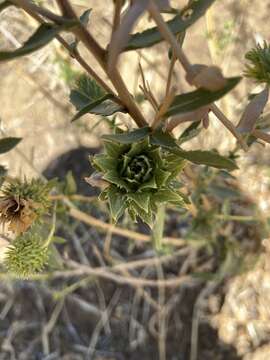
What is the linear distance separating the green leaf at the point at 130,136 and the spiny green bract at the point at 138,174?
0.14 ft

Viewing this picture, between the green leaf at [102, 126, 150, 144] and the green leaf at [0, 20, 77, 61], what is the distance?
14cm

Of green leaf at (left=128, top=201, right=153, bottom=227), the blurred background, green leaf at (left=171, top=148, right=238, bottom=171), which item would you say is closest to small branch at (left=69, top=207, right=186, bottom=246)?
the blurred background

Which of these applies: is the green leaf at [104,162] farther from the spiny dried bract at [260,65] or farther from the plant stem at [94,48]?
the spiny dried bract at [260,65]

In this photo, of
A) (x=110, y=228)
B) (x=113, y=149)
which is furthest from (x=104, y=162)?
(x=110, y=228)

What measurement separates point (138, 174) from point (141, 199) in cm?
4

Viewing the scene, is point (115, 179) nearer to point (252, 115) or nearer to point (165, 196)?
point (165, 196)

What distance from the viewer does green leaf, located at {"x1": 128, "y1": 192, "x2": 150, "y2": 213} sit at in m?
0.74

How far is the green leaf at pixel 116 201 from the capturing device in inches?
29.0

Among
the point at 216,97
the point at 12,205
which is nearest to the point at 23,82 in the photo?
the point at 12,205

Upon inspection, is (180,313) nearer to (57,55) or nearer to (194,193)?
(194,193)

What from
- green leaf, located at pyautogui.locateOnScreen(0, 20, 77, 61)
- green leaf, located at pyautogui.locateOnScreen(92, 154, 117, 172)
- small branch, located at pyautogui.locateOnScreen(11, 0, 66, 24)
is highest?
small branch, located at pyautogui.locateOnScreen(11, 0, 66, 24)

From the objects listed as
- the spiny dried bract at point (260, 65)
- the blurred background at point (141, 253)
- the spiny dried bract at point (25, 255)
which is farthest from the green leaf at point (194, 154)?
the blurred background at point (141, 253)

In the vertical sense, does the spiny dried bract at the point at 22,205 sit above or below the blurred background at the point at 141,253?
above

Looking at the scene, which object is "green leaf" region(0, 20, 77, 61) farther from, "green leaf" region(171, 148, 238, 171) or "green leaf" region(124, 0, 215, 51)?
"green leaf" region(171, 148, 238, 171)
